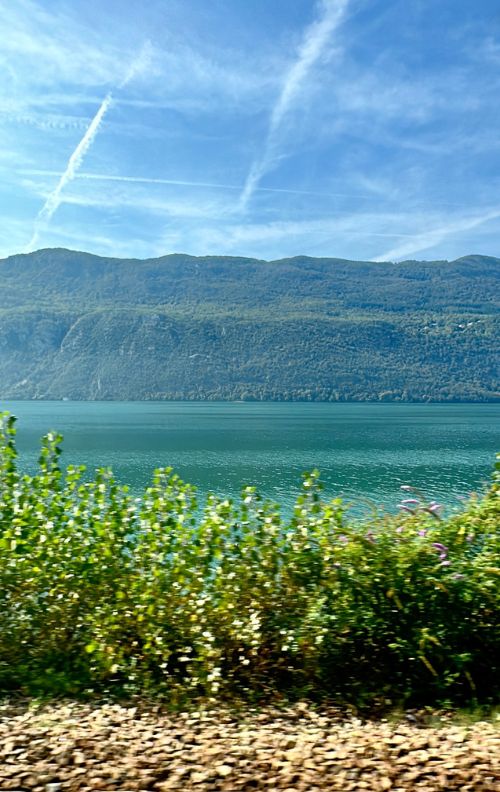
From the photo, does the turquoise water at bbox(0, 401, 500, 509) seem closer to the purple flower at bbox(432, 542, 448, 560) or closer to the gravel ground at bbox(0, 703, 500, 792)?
the purple flower at bbox(432, 542, 448, 560)

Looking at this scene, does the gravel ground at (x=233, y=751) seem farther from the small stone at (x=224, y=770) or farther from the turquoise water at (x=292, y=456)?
the turquoise water at (x=292, y=456)

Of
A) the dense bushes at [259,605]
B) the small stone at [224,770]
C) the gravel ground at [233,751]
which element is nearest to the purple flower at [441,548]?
the dense bushes at [259,605]

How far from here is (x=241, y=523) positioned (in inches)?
251

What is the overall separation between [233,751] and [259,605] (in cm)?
161

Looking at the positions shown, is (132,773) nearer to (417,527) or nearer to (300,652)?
(300,652)

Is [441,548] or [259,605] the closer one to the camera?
[441,548]

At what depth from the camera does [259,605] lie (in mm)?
5668

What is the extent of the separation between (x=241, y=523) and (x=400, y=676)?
1.88m

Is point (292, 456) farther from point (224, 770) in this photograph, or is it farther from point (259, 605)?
point (224, 770)

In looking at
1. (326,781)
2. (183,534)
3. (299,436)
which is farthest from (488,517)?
(299,436)

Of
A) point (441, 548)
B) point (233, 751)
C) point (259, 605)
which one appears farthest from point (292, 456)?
point (233, 751)

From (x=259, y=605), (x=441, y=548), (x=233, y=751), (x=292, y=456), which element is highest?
(x=441, y=548)

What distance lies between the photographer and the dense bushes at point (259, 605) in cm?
535

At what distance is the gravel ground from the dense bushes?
454 mm
